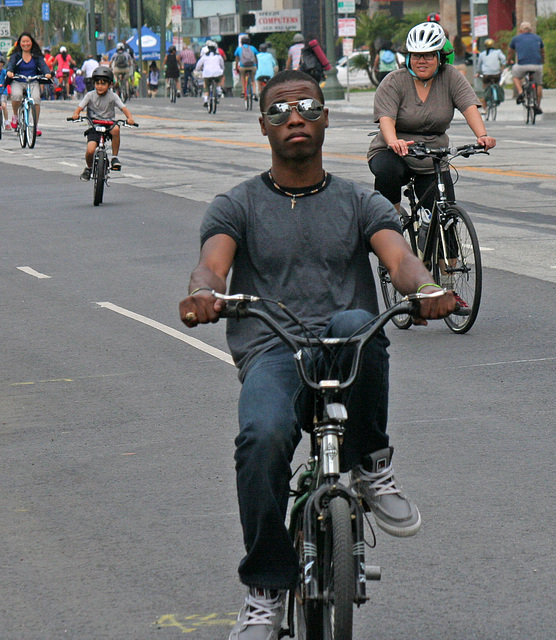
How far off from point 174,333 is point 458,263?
196 cm

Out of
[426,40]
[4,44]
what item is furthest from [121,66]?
[426,40]

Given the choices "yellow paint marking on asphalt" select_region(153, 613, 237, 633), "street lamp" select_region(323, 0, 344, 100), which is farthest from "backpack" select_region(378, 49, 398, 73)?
"yellow paint marking on asphalt" select_region(153, 613, 237, 633)

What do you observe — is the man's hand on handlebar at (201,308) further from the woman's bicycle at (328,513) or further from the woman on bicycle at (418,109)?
the woman on bicycle at (418,109)

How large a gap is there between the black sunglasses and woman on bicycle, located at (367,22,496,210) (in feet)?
15.7

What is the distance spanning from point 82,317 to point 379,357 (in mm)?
6336

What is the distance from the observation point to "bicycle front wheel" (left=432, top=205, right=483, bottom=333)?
8.74 meters

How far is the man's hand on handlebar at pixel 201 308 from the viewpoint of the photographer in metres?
3.62

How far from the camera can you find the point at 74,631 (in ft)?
13.8

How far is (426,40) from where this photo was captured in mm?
8766

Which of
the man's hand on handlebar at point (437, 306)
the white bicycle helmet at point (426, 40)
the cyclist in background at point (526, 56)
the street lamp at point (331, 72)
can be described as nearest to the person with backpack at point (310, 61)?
the street lamp at point (331, 72)

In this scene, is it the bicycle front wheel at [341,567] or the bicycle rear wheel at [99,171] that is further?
the bicycle rear wheel at [99,171]

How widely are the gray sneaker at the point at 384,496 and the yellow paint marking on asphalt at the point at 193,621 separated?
63 centimetres

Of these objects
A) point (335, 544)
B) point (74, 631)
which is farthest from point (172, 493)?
point (335, 544)

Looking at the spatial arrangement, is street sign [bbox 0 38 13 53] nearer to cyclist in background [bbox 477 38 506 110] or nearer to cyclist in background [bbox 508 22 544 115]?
cyclist in background [bbox 477 38 506 110]
